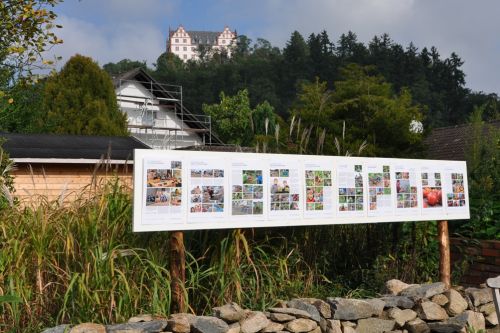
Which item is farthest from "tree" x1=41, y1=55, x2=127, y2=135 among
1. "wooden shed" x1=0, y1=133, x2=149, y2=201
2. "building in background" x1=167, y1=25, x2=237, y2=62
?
"building in background" x1=167, y1=25, x2=237, y2=62

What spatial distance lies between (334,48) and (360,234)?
274 ft

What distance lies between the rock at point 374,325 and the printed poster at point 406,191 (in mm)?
1325

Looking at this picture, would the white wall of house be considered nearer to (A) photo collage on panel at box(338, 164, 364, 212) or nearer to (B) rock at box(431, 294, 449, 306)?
(A) photo collage on panel at box(338, 164, 364, 212)

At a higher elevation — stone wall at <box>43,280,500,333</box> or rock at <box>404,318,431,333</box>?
stone wall at <box>43,280,500,333</box>

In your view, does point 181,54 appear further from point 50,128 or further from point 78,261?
point 78,261

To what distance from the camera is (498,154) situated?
8.66 metres

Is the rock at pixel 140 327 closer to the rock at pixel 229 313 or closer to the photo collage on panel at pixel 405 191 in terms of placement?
the rock at pixel 229 313

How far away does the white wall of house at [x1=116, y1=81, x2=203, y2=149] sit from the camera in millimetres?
38531

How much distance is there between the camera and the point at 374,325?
542 cm

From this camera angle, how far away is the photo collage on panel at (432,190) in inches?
261

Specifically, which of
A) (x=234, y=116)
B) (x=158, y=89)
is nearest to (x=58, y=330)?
(x=158, y=89)

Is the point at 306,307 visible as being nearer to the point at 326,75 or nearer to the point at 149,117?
the point at 149,117

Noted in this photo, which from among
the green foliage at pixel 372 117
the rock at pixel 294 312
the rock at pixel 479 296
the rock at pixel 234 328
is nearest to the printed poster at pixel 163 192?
the rock at pixel 234 328

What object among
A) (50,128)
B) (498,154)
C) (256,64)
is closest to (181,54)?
(256,64)
